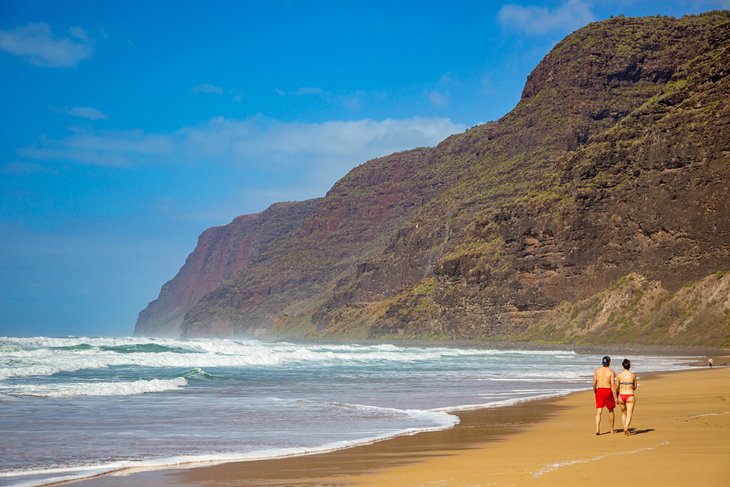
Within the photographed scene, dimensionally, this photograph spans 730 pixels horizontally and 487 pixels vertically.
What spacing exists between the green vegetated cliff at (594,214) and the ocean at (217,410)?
3183 centimetres

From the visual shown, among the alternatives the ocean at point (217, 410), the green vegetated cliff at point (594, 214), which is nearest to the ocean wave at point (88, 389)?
the ocean at point (217, 410)

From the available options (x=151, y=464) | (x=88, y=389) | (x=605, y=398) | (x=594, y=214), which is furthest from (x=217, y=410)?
(x=594, y=214)

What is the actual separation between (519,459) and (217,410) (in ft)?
37.8

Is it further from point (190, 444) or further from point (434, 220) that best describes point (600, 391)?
point (434, 220)

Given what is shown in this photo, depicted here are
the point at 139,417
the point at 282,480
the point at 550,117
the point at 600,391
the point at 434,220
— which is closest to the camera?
the point at 282,480

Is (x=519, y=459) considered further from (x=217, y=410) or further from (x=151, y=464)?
(x=217, y=410)

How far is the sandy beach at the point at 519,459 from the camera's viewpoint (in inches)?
452

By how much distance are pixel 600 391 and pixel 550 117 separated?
398 feet

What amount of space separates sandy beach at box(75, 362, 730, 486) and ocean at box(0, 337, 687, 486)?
102 cm

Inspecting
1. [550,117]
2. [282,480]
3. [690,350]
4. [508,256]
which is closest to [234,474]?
[282,480]

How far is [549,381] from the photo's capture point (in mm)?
34781

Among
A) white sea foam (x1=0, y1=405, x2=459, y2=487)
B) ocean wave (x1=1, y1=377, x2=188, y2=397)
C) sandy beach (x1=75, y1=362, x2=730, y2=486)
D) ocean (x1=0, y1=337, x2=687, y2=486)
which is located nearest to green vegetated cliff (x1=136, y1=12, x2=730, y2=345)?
ocean (x1=0, y1=337, x2=687, y2=486)

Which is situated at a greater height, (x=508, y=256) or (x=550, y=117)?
(x=550, y=117)

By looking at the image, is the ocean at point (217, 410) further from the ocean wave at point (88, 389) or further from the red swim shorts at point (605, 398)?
the red swim shorts at point (605, 398)
